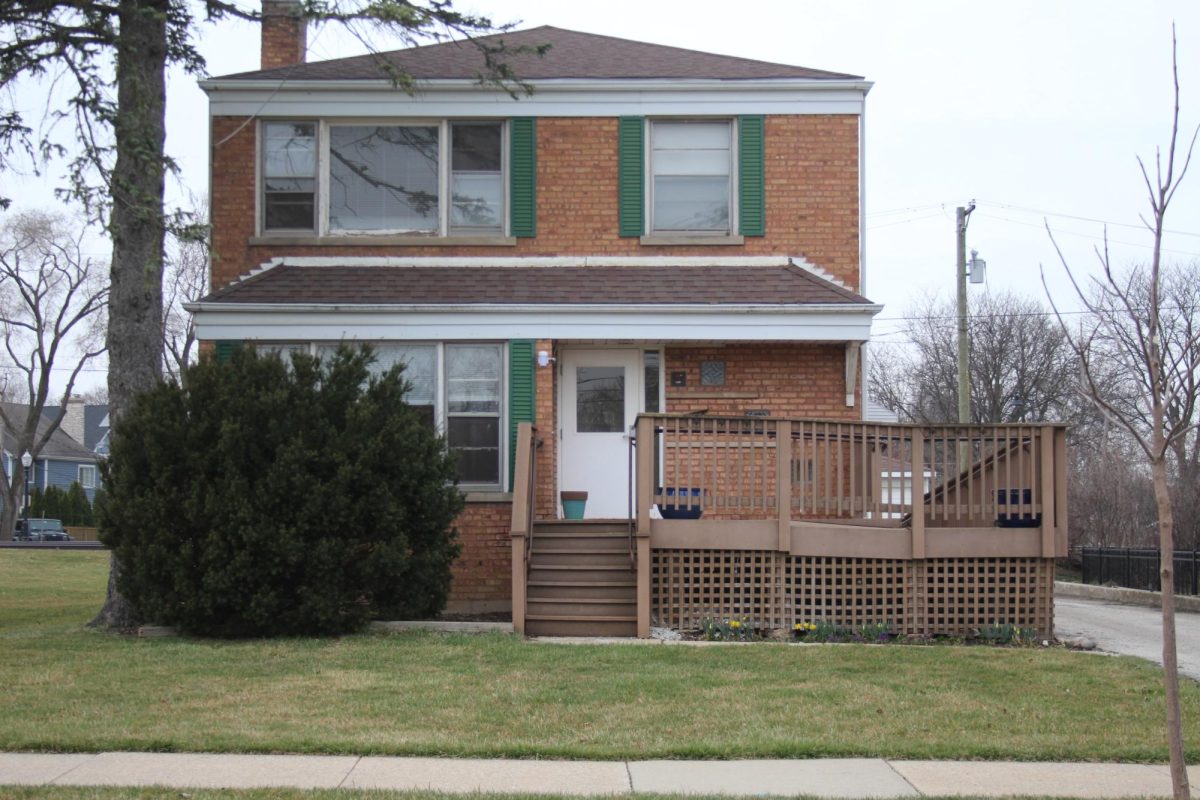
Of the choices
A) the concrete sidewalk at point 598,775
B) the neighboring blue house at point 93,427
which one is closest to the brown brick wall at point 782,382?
the concrete sidewalk at point 598,775

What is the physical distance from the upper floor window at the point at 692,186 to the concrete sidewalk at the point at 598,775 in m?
8.68

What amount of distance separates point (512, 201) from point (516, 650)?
6115 mm

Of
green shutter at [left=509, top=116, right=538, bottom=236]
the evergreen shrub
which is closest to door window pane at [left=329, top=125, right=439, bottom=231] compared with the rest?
green shutter at [left=509, top=116, right=538, bottom=236]

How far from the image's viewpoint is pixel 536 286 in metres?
13.8

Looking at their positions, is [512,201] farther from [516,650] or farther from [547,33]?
[516,650]

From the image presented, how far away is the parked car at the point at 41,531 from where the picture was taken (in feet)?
144

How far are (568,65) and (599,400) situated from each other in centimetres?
414

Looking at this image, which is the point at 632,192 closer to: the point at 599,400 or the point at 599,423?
the point at 599,400

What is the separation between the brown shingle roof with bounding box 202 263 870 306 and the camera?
1333 centimetres

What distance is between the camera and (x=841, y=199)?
1429cm

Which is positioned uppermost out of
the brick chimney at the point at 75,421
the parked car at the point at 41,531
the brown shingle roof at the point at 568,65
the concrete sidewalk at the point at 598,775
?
the brown shingle roof at the point at 568,65

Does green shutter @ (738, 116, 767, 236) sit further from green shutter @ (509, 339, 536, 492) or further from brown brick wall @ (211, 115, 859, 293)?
green shutter @ (509, 339, 536, 492)

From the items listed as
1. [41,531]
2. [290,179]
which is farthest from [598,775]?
[41,531]

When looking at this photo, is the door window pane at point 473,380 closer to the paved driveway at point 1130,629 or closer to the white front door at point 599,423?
the white front door at point 599,423
